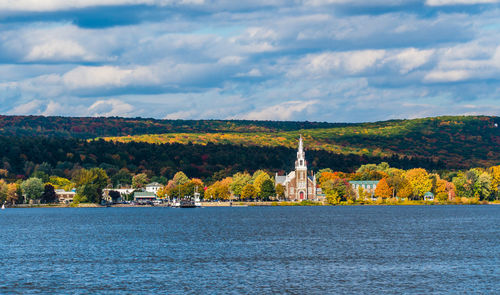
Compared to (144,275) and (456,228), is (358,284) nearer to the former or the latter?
(144,275)

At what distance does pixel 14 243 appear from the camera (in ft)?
284

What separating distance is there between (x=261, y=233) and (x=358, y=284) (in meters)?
47.5

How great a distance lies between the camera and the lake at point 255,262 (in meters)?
51.1

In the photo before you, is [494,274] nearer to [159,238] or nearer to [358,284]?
[358,284]

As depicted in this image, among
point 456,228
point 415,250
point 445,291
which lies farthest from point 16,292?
point 456,228

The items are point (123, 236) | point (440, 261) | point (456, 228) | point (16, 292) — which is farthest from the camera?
point (456, 228)

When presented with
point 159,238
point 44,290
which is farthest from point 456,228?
point 44,290

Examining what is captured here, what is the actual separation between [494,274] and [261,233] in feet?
153

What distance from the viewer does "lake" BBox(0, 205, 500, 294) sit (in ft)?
168

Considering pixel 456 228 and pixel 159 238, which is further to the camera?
pixel 456 228

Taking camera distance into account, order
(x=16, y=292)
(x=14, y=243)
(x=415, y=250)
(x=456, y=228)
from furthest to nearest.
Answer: (x=456, y=228), (x=14, y=243), (x=415, y=250), (x=16, y=292)

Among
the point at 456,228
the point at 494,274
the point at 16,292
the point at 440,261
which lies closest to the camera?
the point at 16,292

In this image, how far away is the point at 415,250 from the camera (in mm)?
74000

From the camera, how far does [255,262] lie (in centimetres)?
6444
